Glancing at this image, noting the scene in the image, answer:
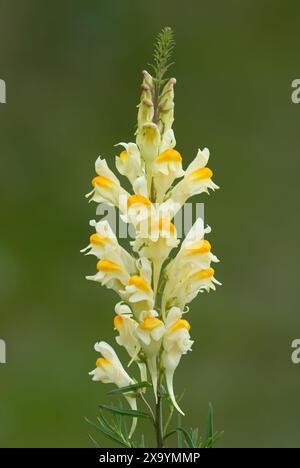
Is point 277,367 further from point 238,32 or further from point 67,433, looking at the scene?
point 238,32

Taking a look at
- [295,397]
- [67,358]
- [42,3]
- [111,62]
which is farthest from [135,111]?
[295,397]

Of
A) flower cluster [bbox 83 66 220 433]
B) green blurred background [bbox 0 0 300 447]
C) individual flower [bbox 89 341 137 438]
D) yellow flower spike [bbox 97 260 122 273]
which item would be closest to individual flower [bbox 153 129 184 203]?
flower cluster [bbox 83 66 220 433]

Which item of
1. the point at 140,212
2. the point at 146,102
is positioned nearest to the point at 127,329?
the point at 140,212

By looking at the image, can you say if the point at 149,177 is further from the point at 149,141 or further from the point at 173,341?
the point at 173,341

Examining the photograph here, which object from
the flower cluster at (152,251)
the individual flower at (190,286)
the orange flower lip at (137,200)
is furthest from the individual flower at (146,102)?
the individual flower at (190,286)

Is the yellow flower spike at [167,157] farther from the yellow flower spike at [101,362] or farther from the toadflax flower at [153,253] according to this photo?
the yellow flower spike at [101,362]

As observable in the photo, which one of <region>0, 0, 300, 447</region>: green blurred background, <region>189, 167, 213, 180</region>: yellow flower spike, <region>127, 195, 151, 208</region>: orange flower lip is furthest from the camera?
<region>0, 0, 300, 447</region>: green blurred background

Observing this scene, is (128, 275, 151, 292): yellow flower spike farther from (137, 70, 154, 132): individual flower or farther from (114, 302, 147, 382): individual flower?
(137, 70, 154, 132): individual flower

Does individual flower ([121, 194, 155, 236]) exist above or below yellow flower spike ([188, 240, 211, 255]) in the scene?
above
